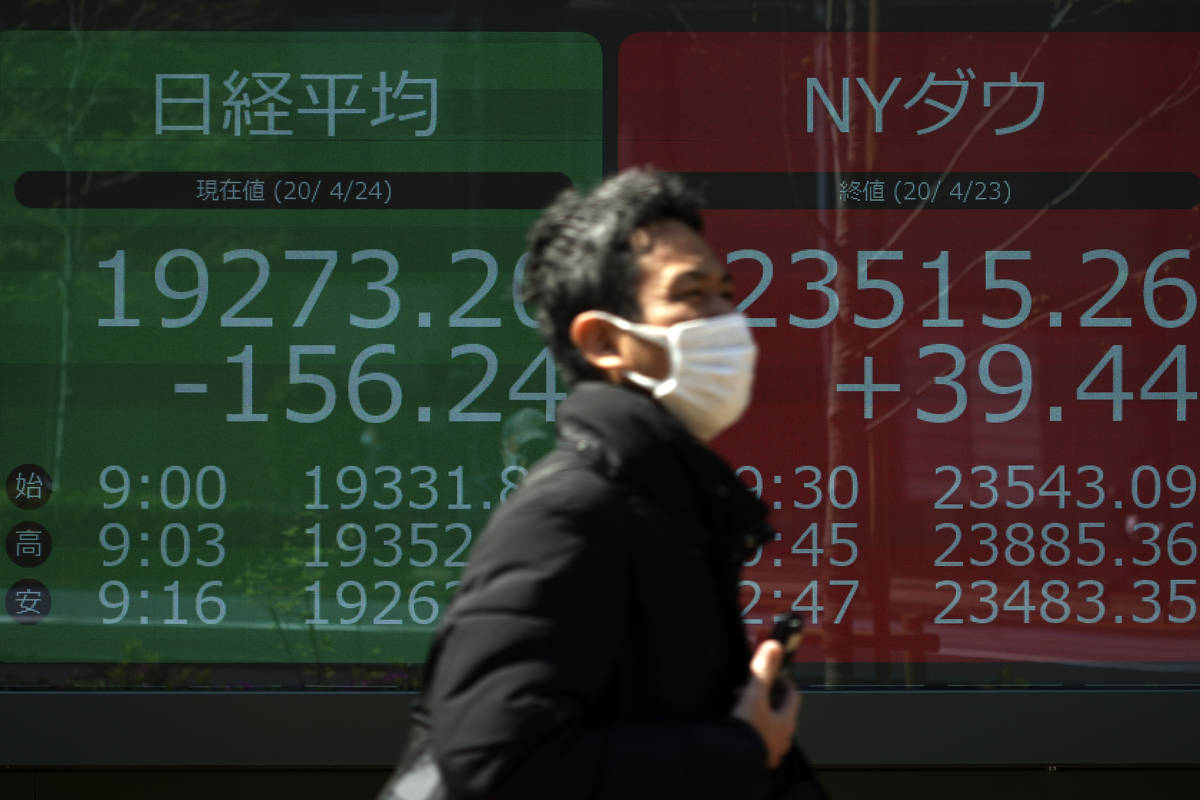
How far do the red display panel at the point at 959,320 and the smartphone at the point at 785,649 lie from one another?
268 centimetres

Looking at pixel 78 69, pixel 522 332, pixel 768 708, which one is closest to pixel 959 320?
pixel 522 332

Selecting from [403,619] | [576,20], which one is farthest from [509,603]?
[576,20]

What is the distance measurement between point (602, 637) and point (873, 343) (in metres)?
3.10

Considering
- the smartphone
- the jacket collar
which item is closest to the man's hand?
the smartphone

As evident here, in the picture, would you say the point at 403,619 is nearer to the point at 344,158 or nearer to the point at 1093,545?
the point at 344,158

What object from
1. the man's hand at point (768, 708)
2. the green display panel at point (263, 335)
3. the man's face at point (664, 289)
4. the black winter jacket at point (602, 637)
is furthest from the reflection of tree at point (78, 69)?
the man's hand at point (768, 708)

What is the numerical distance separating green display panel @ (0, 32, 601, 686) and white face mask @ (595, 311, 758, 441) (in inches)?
105

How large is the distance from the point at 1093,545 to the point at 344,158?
8.54ft

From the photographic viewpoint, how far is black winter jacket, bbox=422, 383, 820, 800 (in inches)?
60.1

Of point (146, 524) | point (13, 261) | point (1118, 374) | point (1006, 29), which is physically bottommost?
point (146, 524)

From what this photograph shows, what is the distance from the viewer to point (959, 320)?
452 centimetres

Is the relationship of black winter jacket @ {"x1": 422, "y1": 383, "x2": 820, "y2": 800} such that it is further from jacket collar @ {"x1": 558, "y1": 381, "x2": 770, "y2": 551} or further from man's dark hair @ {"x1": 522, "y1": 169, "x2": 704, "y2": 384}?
man's dark hair @ {"x1": 522, "y1": 169, "x2": 704, "y2": 384}

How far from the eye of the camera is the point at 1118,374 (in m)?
4.51

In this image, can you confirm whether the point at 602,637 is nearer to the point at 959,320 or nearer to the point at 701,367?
the point at 701,367
